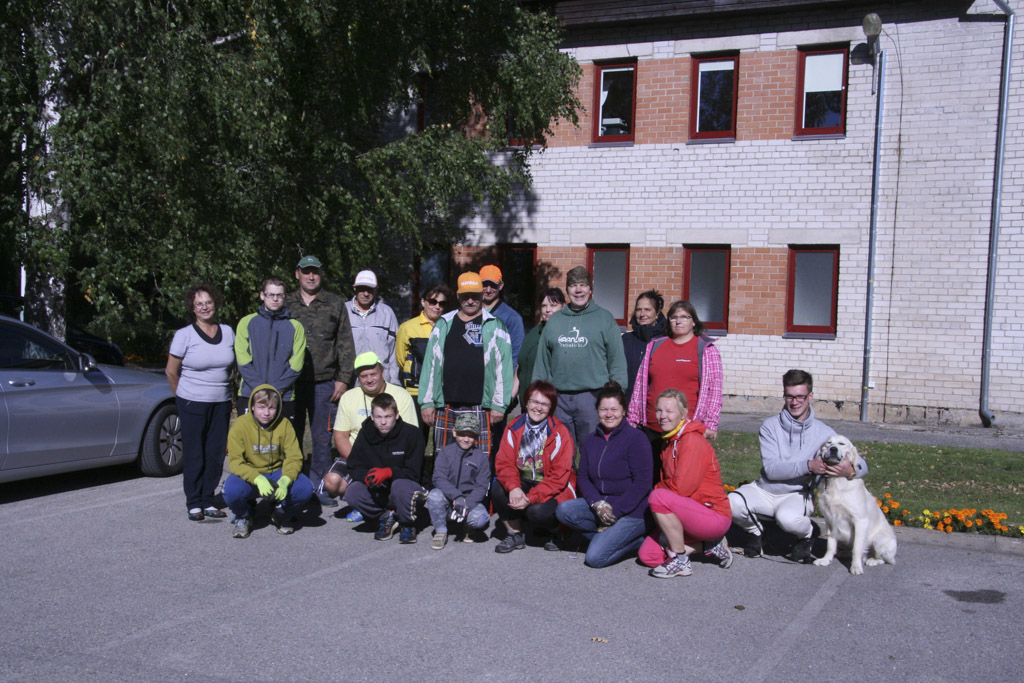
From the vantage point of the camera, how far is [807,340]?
14.4 meters

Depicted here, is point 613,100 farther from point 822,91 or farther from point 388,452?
point 388,452

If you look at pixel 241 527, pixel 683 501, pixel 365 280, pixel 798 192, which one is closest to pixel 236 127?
pixel 365 280

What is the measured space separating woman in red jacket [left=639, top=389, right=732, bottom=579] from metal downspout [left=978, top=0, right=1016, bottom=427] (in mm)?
9184

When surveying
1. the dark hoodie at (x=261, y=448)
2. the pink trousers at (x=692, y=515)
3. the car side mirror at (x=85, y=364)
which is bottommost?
the pink trousers at (x=692, y=515)

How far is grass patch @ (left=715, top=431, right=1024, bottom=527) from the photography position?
773 centimetres

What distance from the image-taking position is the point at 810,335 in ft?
47.1

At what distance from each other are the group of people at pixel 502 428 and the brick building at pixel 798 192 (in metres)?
8.00

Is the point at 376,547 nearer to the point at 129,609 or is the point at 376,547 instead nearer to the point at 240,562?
the point at 240,562

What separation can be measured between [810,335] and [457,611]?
1078cm

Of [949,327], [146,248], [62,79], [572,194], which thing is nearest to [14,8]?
[62,79]

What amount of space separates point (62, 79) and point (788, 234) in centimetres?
1085

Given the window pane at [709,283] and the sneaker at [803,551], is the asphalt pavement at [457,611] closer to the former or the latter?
the sneaker at [803,551]

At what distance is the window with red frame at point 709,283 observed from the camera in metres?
Result: 15.0

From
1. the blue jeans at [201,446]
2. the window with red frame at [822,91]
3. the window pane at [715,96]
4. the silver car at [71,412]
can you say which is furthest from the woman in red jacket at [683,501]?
the window pane at [715,96]
